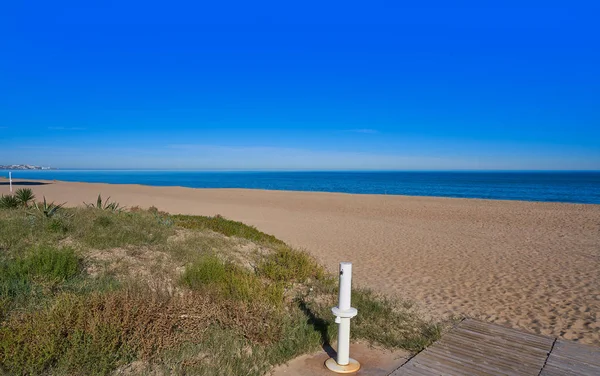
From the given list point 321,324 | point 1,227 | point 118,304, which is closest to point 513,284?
point 321,324

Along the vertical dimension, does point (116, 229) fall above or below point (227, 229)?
above

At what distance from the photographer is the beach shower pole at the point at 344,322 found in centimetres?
368

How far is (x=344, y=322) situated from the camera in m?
3.76

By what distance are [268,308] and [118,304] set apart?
187 centimetres

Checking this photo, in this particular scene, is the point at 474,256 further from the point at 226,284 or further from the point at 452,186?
the point at 452,186

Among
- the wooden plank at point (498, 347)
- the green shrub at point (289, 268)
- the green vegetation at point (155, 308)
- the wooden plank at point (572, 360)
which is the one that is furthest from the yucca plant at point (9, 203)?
the wooden plank at point (572, 360)

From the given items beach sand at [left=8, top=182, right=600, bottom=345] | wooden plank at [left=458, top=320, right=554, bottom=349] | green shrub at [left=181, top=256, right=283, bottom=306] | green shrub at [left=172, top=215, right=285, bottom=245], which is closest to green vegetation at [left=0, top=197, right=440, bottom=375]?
green shrub at [left=181, top=256, right=283, bottom=306]

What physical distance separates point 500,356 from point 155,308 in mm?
3960

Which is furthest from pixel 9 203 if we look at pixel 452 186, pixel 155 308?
pixel 452 186

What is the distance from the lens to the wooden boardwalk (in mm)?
3832

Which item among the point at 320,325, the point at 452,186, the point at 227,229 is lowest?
the point at 320,325

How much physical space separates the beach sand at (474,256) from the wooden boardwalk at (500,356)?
1.38 metres

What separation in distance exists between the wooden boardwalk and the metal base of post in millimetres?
412

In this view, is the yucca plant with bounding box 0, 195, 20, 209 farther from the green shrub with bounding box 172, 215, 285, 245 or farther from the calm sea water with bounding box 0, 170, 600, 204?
the calm sea water with bounding box 0, 170, 600, 204
